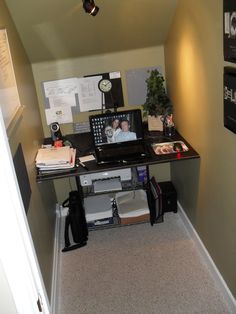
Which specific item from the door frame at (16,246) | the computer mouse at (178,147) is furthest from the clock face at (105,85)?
the door frame at (16,246)

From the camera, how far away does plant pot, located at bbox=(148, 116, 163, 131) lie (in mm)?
2806

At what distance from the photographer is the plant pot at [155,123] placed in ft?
9.21

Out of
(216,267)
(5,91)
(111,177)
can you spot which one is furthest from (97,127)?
(216,267)

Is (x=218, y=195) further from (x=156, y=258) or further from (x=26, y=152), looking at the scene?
(x=26, y=152)

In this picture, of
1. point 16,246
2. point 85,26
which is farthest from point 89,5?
point 16,246

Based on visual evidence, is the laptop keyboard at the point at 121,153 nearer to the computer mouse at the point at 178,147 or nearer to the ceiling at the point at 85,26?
the computer mouse at the point at 178,147

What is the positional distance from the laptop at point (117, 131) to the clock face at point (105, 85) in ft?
1.46

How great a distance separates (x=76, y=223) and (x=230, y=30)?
→ 1805 mm

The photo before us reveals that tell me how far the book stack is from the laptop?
634mm

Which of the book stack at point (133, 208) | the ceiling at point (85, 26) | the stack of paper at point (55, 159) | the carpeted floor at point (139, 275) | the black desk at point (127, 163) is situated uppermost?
the ceiling at point (85, 26)

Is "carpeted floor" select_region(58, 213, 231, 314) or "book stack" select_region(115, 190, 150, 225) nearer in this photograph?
"carpeted floor" select_region(58, 213, 231, 314)

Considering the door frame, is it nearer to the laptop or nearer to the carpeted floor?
the carpeted floor

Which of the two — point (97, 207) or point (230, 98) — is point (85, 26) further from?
point (97, 207)

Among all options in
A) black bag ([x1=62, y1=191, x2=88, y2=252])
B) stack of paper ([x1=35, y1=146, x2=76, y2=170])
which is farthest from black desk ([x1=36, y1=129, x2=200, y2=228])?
black bag ([x1=62, y1=191, x2=88, y2=252])
